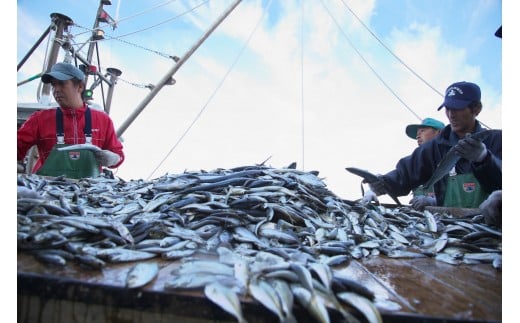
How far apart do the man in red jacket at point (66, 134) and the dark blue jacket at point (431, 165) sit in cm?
423

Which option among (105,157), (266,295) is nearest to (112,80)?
(105,157)

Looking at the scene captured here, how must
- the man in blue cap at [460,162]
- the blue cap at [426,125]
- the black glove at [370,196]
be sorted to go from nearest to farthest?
the man in blue cap at [460,162] → the black glove at [370,196] → the blue cap at [426,125]

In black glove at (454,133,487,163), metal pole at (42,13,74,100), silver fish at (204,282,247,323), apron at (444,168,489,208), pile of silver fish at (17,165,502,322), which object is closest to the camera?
silver fish at (204,282,247,323)

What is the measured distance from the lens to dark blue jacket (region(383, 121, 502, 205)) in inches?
166

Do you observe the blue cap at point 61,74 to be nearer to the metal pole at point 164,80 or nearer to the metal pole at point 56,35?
the metal pole at point 164,80

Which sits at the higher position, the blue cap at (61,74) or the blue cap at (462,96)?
the blue cap at (61,74)

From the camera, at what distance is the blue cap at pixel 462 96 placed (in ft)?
14.0

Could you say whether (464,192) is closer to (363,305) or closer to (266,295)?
(363,305)

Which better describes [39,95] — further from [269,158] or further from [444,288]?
[444,288]

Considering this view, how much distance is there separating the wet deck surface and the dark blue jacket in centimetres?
266

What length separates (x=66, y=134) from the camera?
477 centimetres

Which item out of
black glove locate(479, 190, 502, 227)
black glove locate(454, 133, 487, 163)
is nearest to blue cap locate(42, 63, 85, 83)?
black glove locate(454, 133, 487, 163)

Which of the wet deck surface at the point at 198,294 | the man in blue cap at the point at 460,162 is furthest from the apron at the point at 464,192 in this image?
the wet deck surface at the point at 198,294

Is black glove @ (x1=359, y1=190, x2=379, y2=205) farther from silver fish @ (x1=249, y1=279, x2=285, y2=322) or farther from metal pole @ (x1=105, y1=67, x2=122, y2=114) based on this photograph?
metal pole @ (x1=105, y1=67, x2=122, y2=114)
